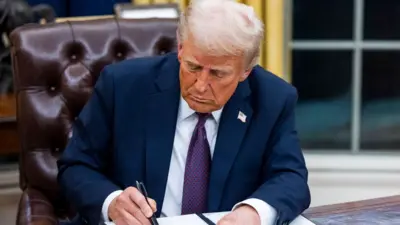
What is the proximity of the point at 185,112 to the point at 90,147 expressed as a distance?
244 millimetres

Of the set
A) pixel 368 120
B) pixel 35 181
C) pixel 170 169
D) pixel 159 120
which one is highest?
pixel 159 120

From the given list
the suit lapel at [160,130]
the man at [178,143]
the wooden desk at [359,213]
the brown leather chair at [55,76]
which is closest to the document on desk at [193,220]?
the wooden desk at [359,213]

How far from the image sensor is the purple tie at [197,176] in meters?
1.68

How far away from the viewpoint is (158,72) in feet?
5.74

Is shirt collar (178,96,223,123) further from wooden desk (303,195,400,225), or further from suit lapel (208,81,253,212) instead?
wooden desk (303,195,400,225)

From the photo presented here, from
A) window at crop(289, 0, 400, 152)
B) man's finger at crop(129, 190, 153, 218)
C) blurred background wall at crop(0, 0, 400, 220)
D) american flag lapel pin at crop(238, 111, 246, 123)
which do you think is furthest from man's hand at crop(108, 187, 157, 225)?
window at crop(289, 0, 400, 152)

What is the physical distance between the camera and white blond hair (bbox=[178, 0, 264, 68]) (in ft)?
4.94

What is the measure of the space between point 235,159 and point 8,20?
106 centimetres

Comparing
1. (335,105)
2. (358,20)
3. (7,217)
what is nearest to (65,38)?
(7,217)

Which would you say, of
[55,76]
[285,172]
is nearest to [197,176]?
[285,172]

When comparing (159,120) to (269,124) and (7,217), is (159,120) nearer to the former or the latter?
(269,124)

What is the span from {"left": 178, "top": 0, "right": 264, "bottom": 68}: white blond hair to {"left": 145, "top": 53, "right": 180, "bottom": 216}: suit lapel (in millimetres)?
215

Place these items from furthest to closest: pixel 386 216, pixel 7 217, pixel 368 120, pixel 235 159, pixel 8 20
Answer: pixel 368 120
pixel 7 217
pixel 8 20
pixel 235 159
pixel 386 216

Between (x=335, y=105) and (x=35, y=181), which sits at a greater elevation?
(x=35, y=181)
